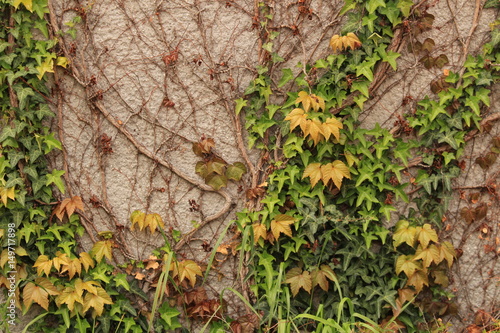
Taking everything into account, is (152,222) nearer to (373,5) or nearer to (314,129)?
(314,129)

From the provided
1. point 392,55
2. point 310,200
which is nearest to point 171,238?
point 310,200

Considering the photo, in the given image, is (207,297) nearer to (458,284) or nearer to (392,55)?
(458,284)

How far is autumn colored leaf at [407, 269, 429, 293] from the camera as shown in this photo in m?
3.38

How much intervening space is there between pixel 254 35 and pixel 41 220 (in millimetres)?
1970

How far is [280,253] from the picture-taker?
352cm

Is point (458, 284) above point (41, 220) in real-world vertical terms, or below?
below

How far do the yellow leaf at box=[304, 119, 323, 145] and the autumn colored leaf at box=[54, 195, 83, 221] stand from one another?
1.65m

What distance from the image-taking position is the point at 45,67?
3367mm

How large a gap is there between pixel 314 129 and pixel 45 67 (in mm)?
1855

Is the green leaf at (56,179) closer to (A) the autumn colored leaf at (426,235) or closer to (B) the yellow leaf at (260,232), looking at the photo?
(B) the yellow leaf at (260,232)

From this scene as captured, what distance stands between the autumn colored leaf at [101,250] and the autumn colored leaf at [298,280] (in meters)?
1.27

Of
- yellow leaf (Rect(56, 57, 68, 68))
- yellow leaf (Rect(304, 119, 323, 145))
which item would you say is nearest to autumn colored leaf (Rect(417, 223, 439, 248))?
yellow leaf (Rect(304, 119, 323, 145))

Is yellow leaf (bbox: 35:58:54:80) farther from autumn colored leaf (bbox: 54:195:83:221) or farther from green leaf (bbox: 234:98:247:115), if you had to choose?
green leaf (bbox: 234:98:247:115)

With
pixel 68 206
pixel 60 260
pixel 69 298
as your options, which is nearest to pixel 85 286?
pixel 69 298
